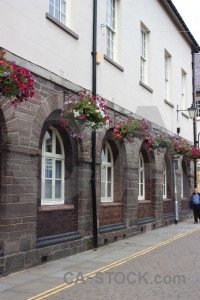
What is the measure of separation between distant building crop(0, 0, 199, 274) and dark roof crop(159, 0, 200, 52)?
38.4 inches

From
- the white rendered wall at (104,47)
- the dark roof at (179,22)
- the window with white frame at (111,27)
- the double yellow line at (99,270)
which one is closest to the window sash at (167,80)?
the white rendered wall at (104,47)

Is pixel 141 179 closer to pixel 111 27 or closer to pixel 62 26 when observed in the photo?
pixel 111 27

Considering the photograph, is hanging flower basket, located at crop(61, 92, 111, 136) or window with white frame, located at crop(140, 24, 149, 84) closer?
hanging flower basket, located at crop(61, 92, 111, 136)

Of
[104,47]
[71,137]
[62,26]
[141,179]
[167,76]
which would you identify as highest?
[167,76]

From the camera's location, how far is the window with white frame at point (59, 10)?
9417mm

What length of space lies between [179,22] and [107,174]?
10.7 metres

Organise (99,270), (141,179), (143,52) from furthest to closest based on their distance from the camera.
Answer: (143,52) → (141,179) → (99,270)

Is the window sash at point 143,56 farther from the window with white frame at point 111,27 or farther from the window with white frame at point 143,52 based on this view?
the window with white frame at point 111,27

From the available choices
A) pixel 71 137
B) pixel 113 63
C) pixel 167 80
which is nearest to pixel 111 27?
pixel 113 63

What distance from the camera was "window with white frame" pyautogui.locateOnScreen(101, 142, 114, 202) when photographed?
1199 centimetres

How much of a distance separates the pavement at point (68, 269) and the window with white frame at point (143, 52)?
20.9 ft

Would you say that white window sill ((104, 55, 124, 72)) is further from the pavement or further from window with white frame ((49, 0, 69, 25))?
the pavement

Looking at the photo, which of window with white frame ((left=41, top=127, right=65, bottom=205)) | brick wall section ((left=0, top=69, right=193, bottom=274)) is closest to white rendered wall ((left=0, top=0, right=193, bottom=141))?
brick wall section ((left=0, top=69, right=193, bottom=274))

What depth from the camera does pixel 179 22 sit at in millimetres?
19422
